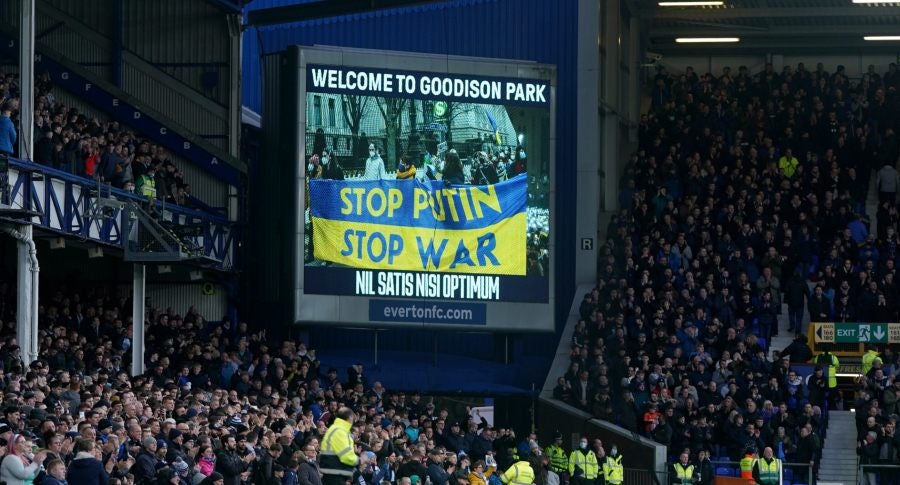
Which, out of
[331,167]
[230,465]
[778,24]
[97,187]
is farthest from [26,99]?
[778,24]

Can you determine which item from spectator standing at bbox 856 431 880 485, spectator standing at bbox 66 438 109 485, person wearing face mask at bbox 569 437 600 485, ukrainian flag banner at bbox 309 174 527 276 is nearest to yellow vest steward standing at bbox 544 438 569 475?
person wearing face mask at bbox 569 437 600 485

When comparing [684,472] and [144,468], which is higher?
[144,468]

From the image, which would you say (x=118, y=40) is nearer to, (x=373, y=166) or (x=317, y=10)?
(x=317, y=10)

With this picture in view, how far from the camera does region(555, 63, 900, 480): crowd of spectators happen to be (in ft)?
119

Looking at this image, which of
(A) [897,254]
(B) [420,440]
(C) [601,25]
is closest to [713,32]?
(C) [601,25]

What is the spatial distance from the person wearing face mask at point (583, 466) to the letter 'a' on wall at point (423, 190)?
14.9 ft

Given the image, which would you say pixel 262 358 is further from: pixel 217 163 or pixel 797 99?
pixel 797 99

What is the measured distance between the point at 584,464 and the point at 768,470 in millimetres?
3374

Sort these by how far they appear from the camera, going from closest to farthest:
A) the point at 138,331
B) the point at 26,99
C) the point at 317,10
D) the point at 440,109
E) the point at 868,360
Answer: the point at 26,99 < the point at 138,331 < the point at 868,360 < the point at 440,109 < the point at 317,10

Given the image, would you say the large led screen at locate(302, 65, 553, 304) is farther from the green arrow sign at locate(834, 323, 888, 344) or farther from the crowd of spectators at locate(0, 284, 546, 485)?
the green arrow sign at locate(834, 323, 888, 344)

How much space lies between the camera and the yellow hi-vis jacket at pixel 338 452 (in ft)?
80.6

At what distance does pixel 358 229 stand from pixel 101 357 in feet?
29.0

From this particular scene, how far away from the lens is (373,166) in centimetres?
3728

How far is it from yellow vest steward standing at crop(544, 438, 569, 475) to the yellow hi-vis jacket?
1020cm
